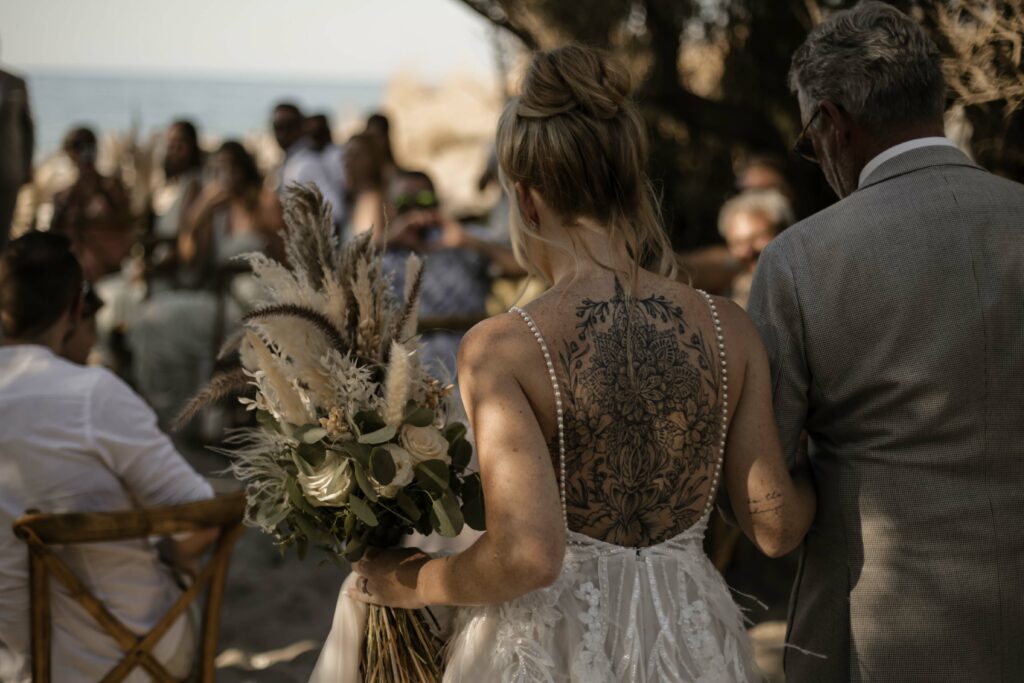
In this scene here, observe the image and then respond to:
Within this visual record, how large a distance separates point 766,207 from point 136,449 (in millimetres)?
2755

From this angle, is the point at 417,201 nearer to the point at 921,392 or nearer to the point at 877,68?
the point at 877,68

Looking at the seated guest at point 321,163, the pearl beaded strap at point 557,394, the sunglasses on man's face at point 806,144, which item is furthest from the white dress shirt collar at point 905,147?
the seated guest at point 321,163

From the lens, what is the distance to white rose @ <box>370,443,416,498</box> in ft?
6.18

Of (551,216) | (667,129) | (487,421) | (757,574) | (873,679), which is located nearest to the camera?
(487,421)

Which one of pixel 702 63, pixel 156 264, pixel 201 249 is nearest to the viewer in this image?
pixel 702 63

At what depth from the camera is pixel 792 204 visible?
501 centimetres

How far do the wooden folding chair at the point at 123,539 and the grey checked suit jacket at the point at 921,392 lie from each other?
156cm

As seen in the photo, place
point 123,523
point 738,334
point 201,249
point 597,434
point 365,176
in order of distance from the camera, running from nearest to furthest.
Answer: point 597,434, point 738,334, point 123,523, point 365,176, point 201,249

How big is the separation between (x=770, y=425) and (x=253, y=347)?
1.03 m

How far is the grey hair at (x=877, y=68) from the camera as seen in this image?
2.02m

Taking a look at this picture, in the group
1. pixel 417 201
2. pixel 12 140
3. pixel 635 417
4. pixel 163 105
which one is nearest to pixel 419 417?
pixel 635 417

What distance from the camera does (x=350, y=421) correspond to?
6.23ft

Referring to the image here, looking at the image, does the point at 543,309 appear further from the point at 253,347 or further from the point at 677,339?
the point at 253,347

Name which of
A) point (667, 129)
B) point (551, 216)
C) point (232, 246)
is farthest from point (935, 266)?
point (232, 246)
